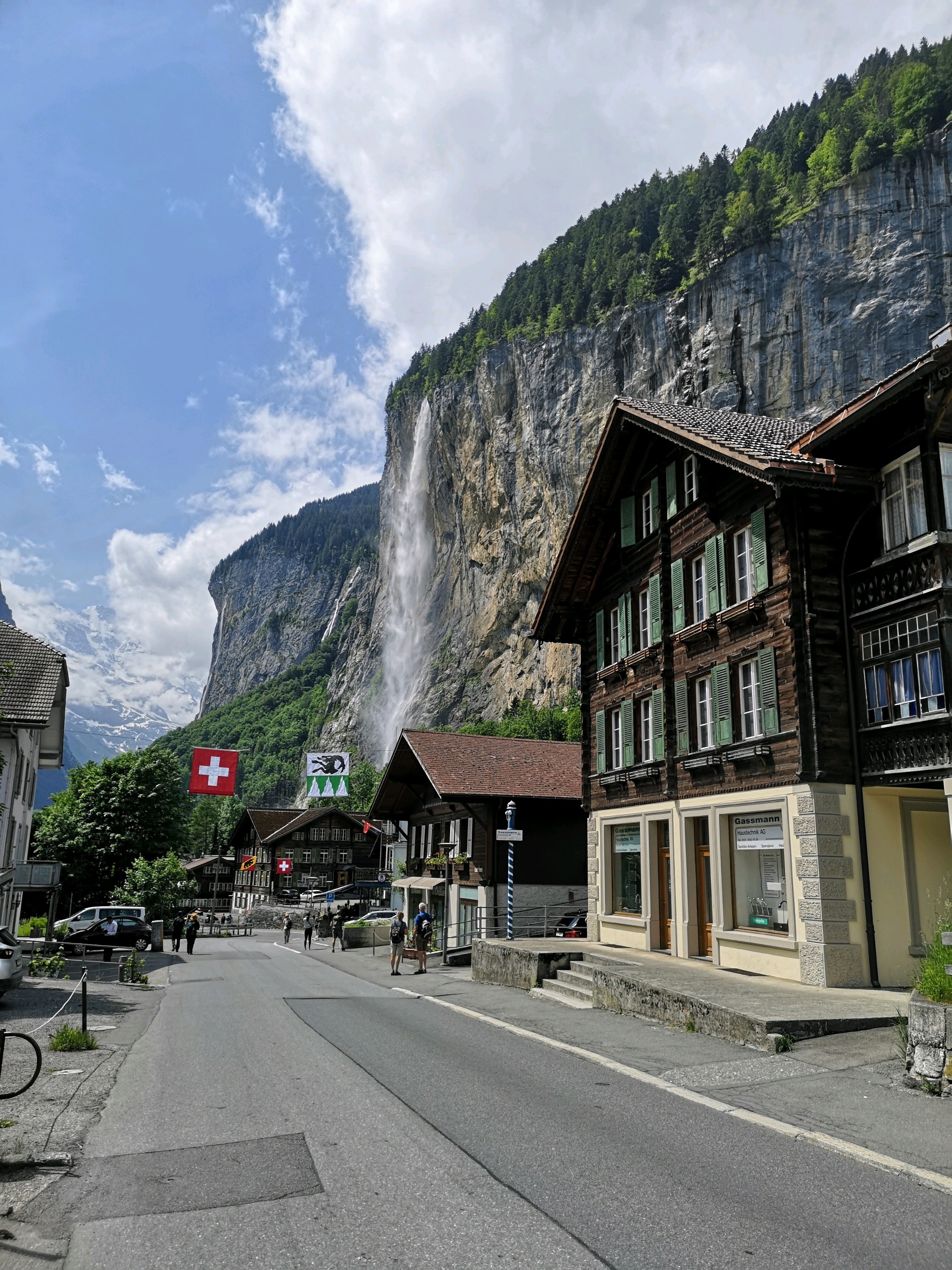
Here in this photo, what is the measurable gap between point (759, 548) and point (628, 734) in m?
7.30

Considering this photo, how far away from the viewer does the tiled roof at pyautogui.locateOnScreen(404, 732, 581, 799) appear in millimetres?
33750

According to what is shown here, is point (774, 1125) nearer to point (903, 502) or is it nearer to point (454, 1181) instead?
point (454, 1181)

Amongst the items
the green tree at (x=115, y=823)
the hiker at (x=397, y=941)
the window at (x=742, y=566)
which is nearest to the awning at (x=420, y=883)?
the hiker at (x=397, y=941)

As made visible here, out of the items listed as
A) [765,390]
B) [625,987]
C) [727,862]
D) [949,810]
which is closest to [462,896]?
[727,862]

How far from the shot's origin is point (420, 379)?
153 metres

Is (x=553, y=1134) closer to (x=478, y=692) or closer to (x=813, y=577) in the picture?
(x=813, y=577)

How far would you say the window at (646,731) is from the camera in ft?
77.3

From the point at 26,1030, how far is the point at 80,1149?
27.6 ft

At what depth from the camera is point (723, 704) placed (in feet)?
64.2

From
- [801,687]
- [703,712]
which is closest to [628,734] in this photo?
[703,712]

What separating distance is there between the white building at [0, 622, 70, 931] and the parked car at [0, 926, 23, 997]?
8.83m

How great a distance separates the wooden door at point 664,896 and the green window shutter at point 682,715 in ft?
8.44

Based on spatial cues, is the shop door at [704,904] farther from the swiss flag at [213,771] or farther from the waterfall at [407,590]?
the waterfall at [407,590]

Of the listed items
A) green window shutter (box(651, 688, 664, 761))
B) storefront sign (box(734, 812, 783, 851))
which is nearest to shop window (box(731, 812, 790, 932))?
storefront sign (box(734, 812, 783, 851))
